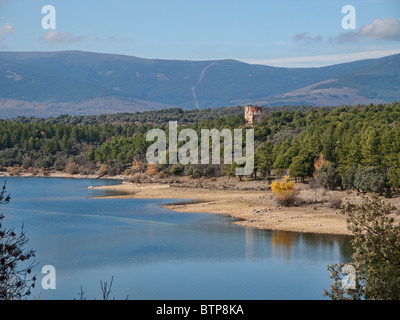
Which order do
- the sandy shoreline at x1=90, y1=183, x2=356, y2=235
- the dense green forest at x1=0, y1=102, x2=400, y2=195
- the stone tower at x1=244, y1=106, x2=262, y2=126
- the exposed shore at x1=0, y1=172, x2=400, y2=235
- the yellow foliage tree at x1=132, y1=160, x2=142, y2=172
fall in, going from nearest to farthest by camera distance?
the sandy shoreline at x1=90, y1=183, x2=356, y2=235, the exposed shore at x1=0, y1=172, x2=400, y2=235, the dense green forest at x1=0, y1=102, x2=400, y2=195, the yellow foliage tree at x1=132, y1=160, x2=142, y2=172, the stone tower at x1=244, y1=106, x2=262, y2=126

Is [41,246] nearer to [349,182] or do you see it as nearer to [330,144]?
[349,182]

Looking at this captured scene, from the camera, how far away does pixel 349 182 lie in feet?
126

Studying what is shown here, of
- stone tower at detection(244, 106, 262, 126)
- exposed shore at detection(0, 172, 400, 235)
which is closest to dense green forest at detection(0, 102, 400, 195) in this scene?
exposed shore at detection(0, 172, 400, 235)

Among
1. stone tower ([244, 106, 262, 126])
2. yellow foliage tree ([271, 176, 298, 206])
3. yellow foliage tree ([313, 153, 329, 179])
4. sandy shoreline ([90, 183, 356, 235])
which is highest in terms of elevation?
stone tower ([244, 106, 262, 126])

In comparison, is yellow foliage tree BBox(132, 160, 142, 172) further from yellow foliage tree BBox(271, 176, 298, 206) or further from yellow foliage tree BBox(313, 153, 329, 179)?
yellow foliage tree BBox(271, 176, 298, 206)

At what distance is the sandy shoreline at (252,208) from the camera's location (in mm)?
29703

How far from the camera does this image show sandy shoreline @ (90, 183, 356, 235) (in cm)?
2970

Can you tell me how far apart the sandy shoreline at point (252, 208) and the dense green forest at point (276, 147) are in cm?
403

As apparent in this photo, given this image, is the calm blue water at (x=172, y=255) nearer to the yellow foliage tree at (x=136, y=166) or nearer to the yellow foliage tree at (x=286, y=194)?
the yellow foliage tree at (x=286, y=194)

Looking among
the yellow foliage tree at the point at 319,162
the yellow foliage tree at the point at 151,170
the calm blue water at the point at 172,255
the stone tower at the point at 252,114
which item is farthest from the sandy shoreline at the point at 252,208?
the stone tower at the point at 252,114

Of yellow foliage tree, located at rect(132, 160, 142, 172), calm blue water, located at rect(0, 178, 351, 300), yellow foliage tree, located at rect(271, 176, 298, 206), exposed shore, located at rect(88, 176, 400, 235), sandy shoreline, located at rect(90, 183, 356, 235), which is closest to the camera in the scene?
calm blue water, located at rect(0, 178, 351, 300)

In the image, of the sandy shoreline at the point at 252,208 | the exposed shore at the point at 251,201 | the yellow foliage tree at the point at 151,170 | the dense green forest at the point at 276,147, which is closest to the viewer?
the sandy shoreline at the point at 252,208

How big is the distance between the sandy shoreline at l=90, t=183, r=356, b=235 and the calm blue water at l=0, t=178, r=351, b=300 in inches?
54.0

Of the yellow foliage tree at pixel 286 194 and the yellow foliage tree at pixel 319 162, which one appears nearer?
the yellow foliage tree at pixel 286 194
